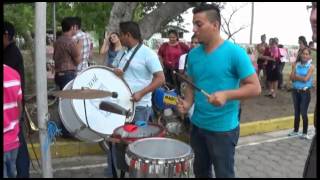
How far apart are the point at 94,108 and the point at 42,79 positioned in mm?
596

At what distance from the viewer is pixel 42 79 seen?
394cm

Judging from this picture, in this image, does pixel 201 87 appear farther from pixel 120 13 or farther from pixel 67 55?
pixel 120 13

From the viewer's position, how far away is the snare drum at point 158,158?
2.81 metres

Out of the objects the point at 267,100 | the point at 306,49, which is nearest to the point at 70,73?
the point at 306,49

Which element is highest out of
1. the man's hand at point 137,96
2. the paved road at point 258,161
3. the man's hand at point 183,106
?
the man's hand at point 183,106

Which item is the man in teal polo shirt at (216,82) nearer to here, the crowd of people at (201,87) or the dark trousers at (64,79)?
the crowd of people at (201,87)

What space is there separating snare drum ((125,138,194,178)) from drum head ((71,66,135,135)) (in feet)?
4.03

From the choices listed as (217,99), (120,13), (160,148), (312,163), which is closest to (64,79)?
(120,13)

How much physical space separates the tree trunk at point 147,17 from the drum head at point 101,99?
143 inches

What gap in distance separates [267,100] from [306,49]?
3.69 metres

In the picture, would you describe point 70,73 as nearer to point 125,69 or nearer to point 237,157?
point 125,69

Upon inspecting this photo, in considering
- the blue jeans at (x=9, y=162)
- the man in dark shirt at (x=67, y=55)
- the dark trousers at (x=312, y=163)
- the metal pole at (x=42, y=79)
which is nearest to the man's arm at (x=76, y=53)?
the man in dark shirt at (x=67, y=55)

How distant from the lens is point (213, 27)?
3410 millimetres

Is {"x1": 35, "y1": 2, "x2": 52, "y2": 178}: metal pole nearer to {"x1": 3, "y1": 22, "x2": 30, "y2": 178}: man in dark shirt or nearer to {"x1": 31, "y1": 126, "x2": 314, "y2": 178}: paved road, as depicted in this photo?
{"x1": 3, "y1": 22, "x2": 30, "y2": 178}: man in dark shirt
